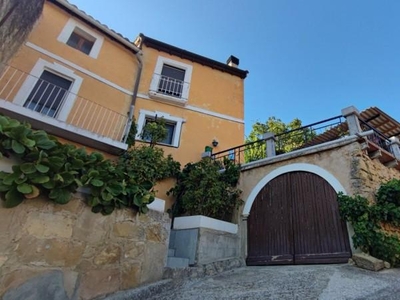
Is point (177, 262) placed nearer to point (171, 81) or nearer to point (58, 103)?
point (58, 103)

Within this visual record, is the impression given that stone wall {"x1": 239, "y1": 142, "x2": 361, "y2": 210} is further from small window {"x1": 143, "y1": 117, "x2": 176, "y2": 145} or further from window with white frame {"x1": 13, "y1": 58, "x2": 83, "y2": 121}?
window with white frame {"x1": 13, "y1": 58, "x2": 83, "y2": 121}

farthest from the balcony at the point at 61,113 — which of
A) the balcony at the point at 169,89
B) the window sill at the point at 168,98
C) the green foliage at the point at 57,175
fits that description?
the green foliage at the point at 57,175

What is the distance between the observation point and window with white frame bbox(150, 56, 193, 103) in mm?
10312

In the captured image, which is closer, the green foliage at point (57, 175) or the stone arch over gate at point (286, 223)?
the green foliage at point (57, 175)

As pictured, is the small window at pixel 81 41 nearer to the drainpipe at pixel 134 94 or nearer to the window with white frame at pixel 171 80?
the drainpipe at pixel 134 94

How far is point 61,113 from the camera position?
25.4 feet

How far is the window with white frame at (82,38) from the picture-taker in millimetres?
9195

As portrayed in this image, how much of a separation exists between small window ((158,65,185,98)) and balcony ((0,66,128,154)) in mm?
2659

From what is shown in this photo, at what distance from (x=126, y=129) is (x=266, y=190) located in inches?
191

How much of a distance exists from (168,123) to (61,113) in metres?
3.86

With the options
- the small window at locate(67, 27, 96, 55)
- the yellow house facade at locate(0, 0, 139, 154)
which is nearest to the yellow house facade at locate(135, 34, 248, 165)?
the yellow house facade at locate(0, 0, 139, 154)

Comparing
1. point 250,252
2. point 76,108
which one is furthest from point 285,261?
point 76,108

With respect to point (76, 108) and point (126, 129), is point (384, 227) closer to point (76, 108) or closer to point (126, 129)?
point (126, 129)

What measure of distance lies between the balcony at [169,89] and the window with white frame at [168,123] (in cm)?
76
